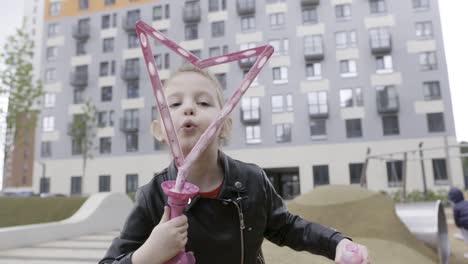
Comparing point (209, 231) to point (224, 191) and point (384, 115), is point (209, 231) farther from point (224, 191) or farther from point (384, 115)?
point (384, 115)

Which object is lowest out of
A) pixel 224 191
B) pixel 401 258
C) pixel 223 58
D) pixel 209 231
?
pixel 401 258

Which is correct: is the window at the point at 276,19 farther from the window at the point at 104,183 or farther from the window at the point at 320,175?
the window at the point at 104,183

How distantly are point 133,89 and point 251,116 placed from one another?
9095 mm

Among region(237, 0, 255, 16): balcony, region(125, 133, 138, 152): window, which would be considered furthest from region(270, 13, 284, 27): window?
region(125, 133, 138, 152): window

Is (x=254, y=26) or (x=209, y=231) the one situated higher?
(x=254, y=26)

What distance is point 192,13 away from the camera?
995 inches

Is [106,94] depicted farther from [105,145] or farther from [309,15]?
[309,15]

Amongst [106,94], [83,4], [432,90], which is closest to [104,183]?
[106,94]

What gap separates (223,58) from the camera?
1139 mm

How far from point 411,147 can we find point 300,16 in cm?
1070

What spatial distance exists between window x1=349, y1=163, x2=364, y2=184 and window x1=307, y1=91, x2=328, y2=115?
3.59 m

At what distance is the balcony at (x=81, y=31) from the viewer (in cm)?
2759

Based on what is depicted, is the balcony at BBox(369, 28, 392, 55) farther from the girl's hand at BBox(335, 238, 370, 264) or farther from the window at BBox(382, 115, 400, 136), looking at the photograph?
the girl's hand at BBox(335, 238, 370, 264)

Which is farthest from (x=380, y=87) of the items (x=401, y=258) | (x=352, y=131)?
(x=401, y=258)
